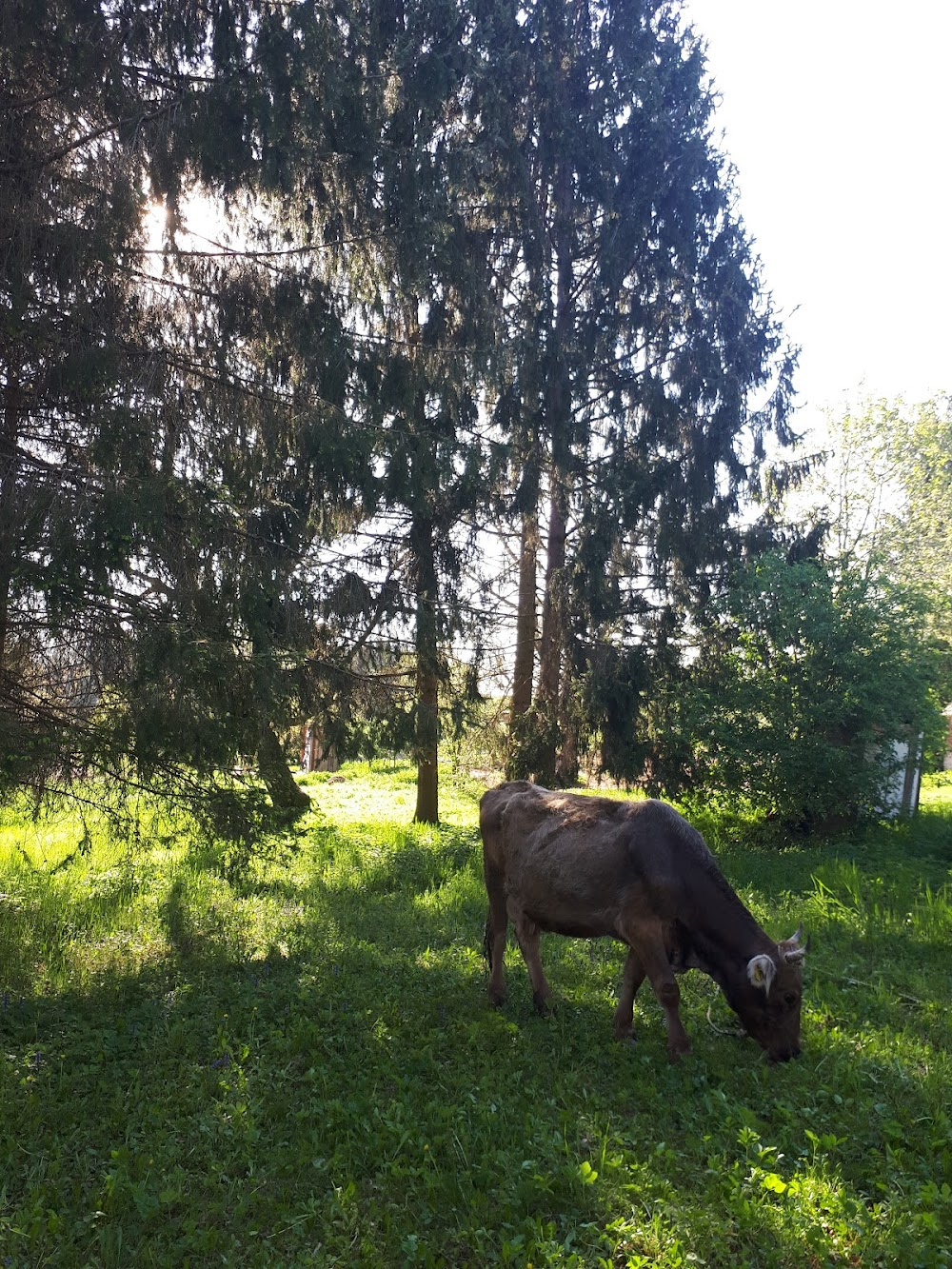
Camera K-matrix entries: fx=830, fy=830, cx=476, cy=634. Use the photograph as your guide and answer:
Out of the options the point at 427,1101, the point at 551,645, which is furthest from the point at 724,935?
the point at 551,645

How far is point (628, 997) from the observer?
6023 mm

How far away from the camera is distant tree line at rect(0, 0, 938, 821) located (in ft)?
24.3

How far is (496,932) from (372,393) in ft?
23.5

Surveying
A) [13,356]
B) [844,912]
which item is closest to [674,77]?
[13,356]

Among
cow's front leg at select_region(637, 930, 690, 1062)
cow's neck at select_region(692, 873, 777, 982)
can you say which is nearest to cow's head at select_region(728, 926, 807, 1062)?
cow's neck at select_region(692, 873, 777, 982)

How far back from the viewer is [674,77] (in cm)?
1627

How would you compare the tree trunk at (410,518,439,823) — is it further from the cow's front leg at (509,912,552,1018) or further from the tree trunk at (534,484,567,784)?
the cow's front leg at (509,912,552,1018)

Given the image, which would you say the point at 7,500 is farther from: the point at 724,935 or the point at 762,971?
the point at 762,971

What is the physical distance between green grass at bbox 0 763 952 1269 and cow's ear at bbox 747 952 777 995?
550mm

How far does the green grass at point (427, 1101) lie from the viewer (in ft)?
12.6

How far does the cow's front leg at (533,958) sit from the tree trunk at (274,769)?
2708 millimetres

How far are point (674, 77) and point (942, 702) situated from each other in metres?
12.9

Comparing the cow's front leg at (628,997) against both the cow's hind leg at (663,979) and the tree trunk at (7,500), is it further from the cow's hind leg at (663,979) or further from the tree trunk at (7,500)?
the tree trunk at (7,500)

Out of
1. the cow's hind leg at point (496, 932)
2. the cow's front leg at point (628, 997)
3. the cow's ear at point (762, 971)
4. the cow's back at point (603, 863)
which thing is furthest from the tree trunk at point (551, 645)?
the cow's ear at point (762, 971)
